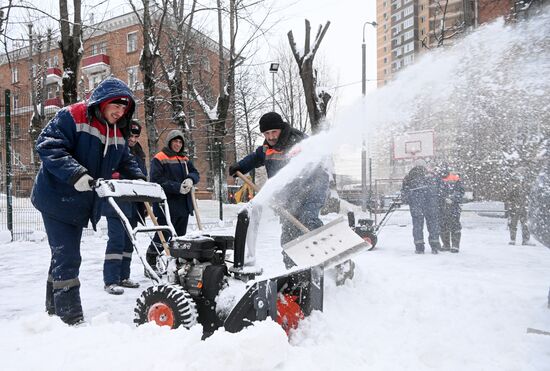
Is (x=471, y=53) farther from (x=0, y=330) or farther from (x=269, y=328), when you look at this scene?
(x=0, y=330)

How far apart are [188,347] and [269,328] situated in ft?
1.29

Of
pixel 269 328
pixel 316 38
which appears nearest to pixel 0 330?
pixel 269 328

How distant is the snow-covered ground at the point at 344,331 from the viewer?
6.41 feet

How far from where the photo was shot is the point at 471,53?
18.9 ft

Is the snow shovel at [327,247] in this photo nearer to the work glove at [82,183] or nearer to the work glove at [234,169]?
the work glove at [82,183]

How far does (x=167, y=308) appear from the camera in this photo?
2445 millimetres

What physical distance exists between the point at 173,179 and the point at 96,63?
26595 millimetres

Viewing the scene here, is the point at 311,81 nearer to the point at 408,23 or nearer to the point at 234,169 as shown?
the point at 234,169

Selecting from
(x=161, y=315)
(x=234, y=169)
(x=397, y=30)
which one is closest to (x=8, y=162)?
(x=234, y=169)

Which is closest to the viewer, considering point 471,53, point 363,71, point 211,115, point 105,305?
point 105,305

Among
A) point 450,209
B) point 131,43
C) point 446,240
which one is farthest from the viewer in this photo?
point 131,43

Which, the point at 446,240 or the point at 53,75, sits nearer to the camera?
the point at 446,240

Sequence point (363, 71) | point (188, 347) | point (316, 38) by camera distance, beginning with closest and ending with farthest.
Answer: point (188, 347) → point (316, 38) → point (363, 71)

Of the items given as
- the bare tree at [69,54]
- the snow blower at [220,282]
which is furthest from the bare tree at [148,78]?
the snow blower at [220,282]
